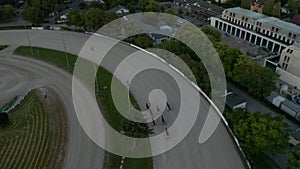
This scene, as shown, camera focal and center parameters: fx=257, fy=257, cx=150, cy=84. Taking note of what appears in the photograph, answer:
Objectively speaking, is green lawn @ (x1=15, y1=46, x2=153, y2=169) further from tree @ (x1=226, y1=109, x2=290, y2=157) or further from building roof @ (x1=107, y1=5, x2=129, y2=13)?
building roof @ (x1=107, y1=5, x2=129, y2=13)

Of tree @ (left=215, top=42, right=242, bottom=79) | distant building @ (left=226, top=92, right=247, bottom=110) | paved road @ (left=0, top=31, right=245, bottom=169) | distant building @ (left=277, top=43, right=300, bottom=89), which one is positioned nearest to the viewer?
paved road @ (left=0, top=31, right=245, bottom=169)

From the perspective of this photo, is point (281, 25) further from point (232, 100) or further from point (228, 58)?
point (232, 100)

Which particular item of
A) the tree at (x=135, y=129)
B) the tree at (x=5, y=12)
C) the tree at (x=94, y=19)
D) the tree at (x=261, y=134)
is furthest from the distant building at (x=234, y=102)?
the tree at (x=5, y=12)

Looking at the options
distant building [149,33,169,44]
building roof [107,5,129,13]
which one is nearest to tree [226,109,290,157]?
distant building [149,33,169,44]

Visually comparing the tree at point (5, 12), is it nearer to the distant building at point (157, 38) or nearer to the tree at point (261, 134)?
the distant building at point (157, 38)

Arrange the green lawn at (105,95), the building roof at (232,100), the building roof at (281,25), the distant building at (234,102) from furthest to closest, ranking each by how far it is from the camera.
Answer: the building roof at (281,25) → the building roof at (232,100) → the distant building at (234,102) → the green lawn at (105,95)

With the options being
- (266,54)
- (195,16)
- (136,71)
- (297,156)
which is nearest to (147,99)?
(136,71)

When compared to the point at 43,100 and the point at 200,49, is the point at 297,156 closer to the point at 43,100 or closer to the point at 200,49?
the point at 200,49

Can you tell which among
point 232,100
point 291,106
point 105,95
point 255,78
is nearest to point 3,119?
point 105,95
